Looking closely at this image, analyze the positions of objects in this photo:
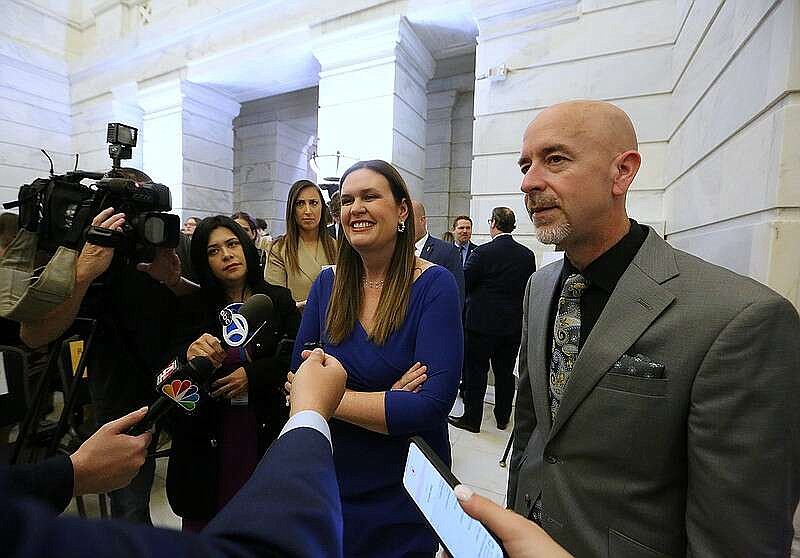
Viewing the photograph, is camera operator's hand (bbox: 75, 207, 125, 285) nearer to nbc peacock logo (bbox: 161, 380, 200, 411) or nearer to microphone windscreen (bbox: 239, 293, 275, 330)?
microphone windscreen (bbox: 239, 293, 275, 330)

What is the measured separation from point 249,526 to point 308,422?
250 mm

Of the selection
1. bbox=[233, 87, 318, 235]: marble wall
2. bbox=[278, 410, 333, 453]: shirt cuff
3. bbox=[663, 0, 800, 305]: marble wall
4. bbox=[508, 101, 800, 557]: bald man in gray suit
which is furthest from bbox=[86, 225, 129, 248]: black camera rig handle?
bbox=[233, 87, 318, 235]: marble wall

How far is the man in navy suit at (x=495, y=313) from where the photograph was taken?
12.0 feet

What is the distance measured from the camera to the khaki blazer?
2.65 metres

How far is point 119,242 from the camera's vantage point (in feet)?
4.91

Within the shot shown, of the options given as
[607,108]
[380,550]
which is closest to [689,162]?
[607,108]

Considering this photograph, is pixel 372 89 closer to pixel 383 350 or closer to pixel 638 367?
pixel 383 350

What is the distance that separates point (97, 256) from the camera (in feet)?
4.83

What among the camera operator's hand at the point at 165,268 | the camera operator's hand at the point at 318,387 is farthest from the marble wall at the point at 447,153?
the camera operator's hand at the point at 318,387

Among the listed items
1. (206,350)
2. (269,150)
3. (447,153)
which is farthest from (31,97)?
(206,350)

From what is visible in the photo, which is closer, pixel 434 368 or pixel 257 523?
pixel 257 523

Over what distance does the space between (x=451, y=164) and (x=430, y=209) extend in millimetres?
984

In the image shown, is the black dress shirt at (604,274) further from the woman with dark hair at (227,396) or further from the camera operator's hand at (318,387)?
the woman with dark hair at (227,396)

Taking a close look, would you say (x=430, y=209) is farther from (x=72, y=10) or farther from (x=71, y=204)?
(x=72, y=10)
